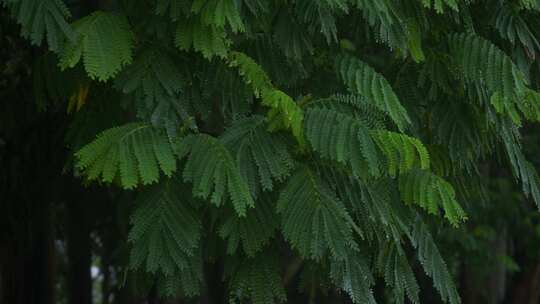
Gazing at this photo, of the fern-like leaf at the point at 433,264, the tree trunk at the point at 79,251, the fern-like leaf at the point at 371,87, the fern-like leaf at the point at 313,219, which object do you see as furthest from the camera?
the tree trunk at the point at 79,251

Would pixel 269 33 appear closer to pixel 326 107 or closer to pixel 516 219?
pixel 326 107

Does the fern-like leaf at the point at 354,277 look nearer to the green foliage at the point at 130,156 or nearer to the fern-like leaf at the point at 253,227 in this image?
the fern-like leaf at the point at 253,227

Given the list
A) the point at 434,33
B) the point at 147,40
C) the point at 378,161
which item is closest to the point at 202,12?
the point at 147,40

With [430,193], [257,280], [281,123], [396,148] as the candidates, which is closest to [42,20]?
[281,123]

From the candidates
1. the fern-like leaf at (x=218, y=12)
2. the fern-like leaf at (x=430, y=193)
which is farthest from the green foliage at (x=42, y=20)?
the fern-like leaf at (x=430, y=193)

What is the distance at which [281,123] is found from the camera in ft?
14.8

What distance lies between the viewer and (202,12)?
4.59 m

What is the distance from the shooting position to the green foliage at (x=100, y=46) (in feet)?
14.8

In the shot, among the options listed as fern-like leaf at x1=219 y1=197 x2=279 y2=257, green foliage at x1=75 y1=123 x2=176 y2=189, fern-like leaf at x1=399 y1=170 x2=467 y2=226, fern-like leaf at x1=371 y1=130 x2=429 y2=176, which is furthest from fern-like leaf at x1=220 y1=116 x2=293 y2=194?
fern-like leaf at x1=399 y1=170 x2=467 y2=226

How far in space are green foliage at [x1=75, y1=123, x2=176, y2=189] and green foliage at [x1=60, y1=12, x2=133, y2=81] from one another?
0.34m

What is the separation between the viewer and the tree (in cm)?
436

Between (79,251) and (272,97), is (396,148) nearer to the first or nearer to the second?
(272,97)

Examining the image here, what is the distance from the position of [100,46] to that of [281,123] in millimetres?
984

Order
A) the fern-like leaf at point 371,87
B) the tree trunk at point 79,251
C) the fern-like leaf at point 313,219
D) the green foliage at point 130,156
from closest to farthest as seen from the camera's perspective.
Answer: the green foliage at point 130,156
the fern-like leaf at point 313,219
the fern-like leaf at point 371,87
the tree trunk at point 79,251
